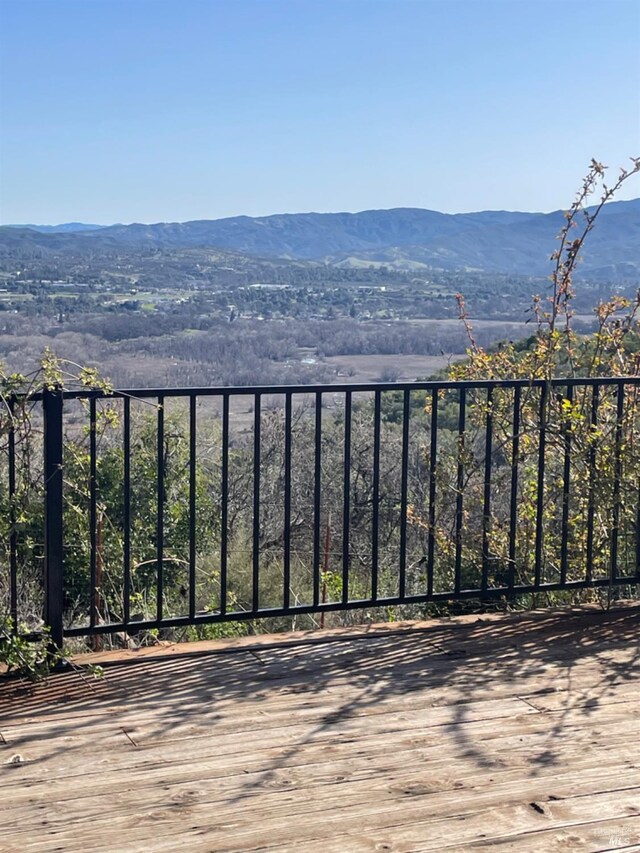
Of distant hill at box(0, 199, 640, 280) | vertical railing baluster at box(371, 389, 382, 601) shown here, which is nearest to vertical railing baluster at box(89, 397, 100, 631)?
vertical railing baluster at box(371, 389, 382, 601)

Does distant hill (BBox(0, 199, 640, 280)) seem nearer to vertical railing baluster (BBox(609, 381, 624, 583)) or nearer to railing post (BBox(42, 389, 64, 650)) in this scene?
vertical railing baluster (BBox(609, 381, 624, 583))

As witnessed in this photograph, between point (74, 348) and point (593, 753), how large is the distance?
17309 mm

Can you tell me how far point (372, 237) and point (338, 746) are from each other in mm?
50398

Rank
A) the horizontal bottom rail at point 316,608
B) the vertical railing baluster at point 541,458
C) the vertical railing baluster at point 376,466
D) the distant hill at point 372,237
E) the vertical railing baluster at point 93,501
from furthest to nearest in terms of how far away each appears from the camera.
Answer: the distant hill at point 372,237 < the vertical railing baluster at point 541,458 < the vertical railing baluster at point 376,466 < the horizontal bottom rail at point 316,608 < the vertical railing baluster at point 93,501

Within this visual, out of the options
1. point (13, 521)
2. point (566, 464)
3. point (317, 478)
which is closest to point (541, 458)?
point (566, 464)

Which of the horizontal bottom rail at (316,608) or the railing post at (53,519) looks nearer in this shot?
the railing post at (53,519)

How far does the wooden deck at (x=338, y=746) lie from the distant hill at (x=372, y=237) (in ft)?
55.7

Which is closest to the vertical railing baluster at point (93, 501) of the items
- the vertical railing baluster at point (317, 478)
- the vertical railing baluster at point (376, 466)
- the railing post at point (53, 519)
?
the railing post at point (53, 519)

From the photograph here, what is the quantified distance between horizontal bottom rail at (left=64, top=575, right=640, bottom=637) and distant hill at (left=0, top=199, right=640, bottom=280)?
15953mm

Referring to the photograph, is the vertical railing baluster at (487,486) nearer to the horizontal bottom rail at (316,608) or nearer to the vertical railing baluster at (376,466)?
the horizontal bottom rail at (316,608)

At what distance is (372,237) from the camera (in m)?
52.1

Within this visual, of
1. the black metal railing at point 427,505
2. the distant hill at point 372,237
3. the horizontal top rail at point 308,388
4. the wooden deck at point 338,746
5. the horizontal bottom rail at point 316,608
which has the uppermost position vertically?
the distant hill at point 372,237

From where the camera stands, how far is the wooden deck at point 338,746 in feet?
7.96

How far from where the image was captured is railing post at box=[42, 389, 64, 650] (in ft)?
11.6
